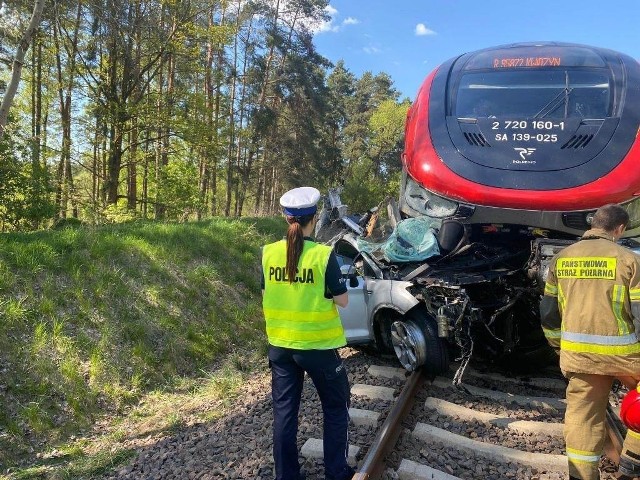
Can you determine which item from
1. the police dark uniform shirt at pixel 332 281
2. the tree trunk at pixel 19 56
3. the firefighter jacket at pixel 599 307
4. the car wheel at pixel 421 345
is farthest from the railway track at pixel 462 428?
the tree trunk at pixel 19 56

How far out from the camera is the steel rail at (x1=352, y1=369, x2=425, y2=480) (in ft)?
9.60

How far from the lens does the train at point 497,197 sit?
3.90m

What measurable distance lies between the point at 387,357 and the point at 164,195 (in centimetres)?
1240

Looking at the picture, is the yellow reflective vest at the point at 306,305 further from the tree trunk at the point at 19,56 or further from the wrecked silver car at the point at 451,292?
the tree trunk at the point at 19,56

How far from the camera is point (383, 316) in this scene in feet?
15.2

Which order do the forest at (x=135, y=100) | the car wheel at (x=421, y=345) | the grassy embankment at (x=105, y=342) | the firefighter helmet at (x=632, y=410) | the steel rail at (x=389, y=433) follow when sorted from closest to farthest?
the firefighter helmet at (x=632, y=410)
the steel rail at (x=389, y=433)
the car wheel at (x=421, y=345)
the grassy embankment at (x=105, y=342)
the forest at (x=135, y=100)

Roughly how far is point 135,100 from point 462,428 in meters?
13.9

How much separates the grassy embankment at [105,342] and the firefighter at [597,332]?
290cm

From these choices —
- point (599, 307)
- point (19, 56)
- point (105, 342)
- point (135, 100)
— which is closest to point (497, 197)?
point (599, 307)

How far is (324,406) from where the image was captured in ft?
9.55

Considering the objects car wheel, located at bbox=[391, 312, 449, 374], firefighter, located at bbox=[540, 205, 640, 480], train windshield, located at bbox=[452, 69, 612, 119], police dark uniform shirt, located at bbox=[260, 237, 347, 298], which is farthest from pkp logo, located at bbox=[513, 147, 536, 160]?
police dark uniform shirt, located at bbox=[260, 237, 347, 298]

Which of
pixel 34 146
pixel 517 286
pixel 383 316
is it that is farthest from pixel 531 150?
pixel 34 146

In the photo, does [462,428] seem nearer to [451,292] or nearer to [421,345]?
[421,345]

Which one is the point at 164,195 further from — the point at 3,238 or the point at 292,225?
the point at 292,225
